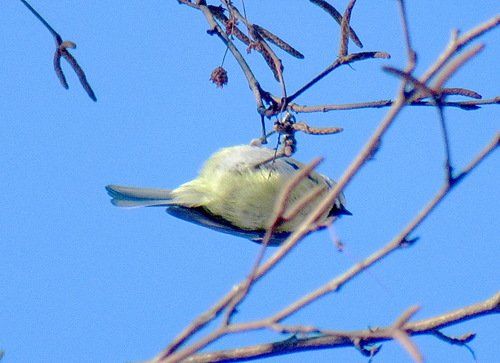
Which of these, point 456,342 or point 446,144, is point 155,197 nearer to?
point 456,342

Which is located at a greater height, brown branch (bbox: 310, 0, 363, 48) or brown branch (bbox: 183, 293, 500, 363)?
brown branch (bbox: 310, 0, 363, 48)

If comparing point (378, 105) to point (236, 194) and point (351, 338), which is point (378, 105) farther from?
point (236, 194)

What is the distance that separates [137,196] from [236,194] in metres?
0.52

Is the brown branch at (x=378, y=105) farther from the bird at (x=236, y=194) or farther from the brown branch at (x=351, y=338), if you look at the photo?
the bird at (x=236, y=194)

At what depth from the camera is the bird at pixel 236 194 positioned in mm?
3799

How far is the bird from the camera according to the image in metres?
3.80

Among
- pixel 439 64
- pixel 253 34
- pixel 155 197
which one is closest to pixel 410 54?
pixel 439 64

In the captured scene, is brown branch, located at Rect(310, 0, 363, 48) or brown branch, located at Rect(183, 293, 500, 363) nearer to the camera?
brown branch, located at Rect(183, 293, 500, 363)

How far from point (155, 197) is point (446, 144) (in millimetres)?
A: 3135

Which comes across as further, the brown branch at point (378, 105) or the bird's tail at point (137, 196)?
the bird's tail at point (137, 196)

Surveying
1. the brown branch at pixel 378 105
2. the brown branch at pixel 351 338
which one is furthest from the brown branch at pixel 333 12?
the brown branch at pixel 351 338

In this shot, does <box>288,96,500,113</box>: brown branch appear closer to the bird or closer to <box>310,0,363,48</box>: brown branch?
<box>310,0,363,48</box>: brown branch

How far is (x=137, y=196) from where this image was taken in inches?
159

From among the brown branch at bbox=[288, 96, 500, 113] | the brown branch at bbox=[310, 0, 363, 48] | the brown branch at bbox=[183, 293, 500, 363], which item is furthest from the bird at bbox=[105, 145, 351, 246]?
the brown branch at bbox=[183, 293, 500, 363]
